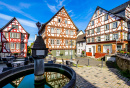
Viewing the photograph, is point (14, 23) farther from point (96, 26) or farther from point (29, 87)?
point (96, 26)

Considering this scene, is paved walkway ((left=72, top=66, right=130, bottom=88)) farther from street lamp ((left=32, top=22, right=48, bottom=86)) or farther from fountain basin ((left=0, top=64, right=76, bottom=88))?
street lamp ((left=32, top=22, right=48, bottom=86))

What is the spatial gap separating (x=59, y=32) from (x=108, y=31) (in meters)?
14.1

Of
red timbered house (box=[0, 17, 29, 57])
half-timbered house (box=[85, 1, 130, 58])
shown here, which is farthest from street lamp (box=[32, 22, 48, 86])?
red timbered house (box=[0, 17, 29, 57])

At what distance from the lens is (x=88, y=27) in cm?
2727

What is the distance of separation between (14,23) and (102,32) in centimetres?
2599

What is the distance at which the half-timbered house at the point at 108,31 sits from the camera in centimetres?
1872

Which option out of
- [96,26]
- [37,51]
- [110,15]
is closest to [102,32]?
[96,26]

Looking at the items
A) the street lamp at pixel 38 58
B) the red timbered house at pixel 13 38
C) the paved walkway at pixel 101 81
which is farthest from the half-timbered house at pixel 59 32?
the street lamp at pixel 38 58

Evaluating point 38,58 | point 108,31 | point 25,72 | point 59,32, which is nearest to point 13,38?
point 59,32

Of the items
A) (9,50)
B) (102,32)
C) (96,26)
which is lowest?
(9,50)

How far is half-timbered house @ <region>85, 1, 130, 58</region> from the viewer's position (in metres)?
18.7

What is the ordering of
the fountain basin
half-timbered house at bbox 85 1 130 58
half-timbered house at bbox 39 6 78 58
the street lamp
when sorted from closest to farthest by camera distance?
the fountain basin → the street lamp → half-timbered house at bbox 85 1 130 58 → half-timbered house at bbox 39 6 78 58

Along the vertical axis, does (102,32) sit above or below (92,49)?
above

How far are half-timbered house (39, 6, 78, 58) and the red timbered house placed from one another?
6.89 m
